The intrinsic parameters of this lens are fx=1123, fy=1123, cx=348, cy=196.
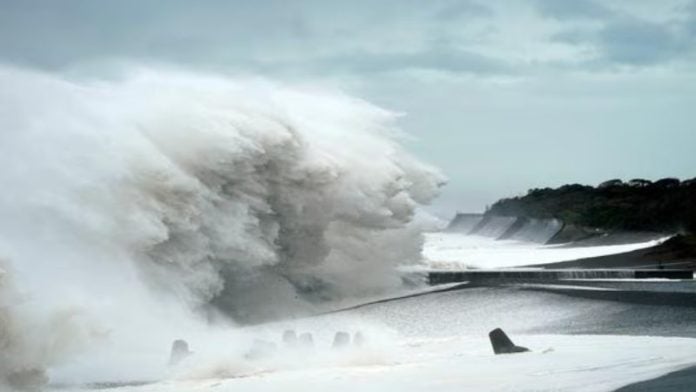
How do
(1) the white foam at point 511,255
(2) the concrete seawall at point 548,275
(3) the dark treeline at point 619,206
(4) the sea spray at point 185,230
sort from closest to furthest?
1. (4) the sea spray at point 185,230
2. (2) the concrete seawall at point 548,275
3. (1) the white foam at point 511,255
4. (3) the dark treeline at point 619,206

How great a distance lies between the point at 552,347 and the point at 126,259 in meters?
9.80

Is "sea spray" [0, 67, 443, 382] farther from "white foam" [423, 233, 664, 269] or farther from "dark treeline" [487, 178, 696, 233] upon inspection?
"dark treeline" [487, 178, 696, 233]

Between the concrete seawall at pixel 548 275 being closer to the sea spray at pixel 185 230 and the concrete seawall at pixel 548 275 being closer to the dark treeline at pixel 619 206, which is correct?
the sea spray at pixel 185 230

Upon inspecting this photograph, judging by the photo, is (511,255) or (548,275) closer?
(548,275)

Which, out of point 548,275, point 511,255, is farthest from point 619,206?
point 548,275

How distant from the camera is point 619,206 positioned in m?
107

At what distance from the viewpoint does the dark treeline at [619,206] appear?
291 feet

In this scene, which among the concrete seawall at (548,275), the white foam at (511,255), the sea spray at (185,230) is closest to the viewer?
the sea spray at (185,230)

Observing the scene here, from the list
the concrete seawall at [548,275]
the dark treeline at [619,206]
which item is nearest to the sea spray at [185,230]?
the concrete seawall at [548,275]

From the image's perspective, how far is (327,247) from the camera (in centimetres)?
3241

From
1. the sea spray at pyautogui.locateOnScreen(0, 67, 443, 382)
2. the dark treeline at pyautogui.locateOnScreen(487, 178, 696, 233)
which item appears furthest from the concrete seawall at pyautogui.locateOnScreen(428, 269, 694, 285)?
the dark treeline at pyautogui.locateOnScreen(487, 178, 696, 233)

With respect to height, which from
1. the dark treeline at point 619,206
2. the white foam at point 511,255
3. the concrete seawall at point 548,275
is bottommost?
the concrete seawall at point 548,275

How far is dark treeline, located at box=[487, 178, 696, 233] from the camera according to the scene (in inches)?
3487

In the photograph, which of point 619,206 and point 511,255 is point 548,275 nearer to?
point 511,255
